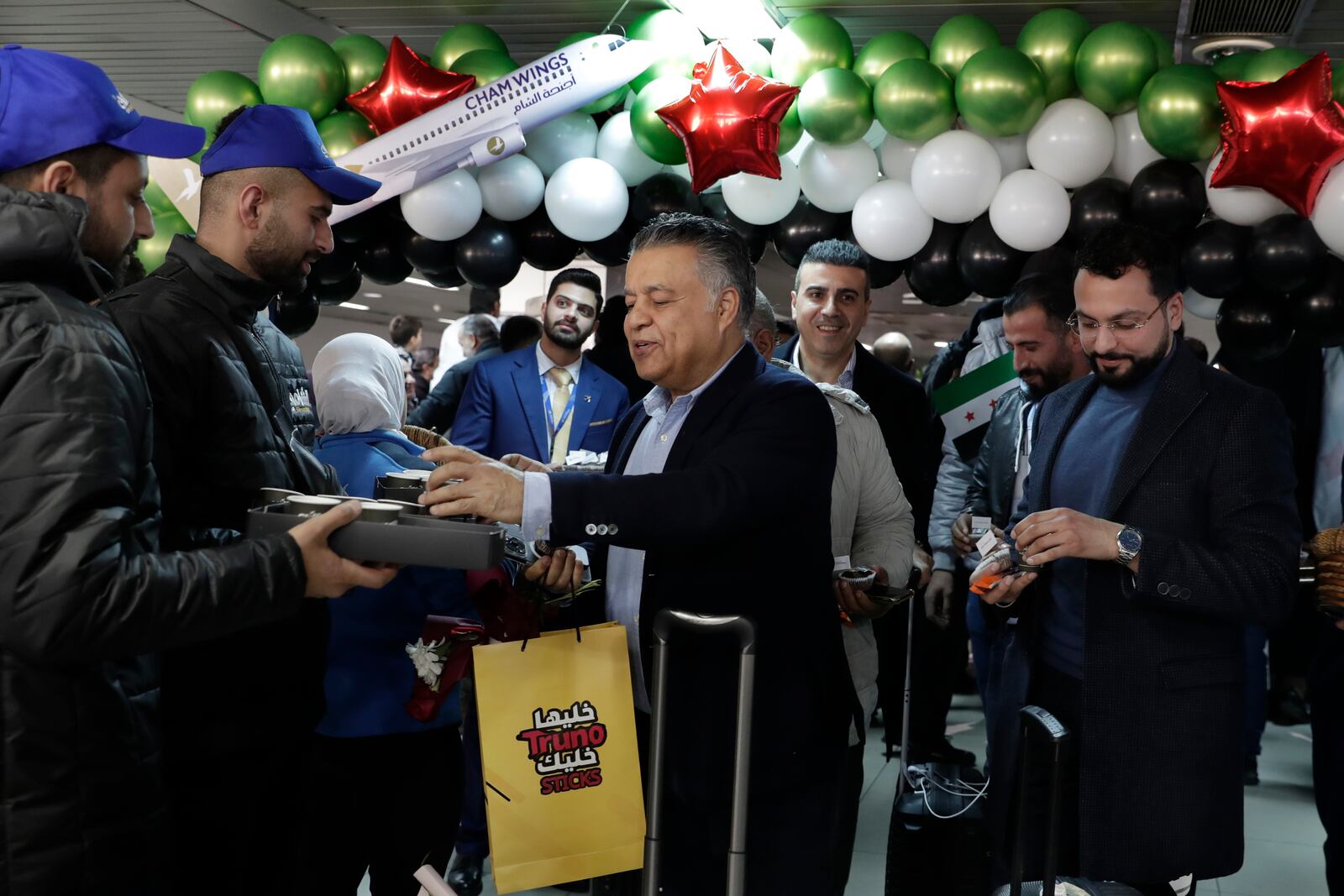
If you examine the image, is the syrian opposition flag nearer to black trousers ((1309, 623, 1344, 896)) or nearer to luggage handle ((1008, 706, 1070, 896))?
black trousers ((1309, 623, 1344, 896))

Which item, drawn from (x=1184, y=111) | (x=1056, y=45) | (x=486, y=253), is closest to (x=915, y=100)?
(x=1056, y=45)

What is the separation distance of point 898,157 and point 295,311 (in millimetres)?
2524

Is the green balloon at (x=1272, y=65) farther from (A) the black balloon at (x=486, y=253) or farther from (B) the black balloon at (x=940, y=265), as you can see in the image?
(A) the black balloon at (x=486, y=253)

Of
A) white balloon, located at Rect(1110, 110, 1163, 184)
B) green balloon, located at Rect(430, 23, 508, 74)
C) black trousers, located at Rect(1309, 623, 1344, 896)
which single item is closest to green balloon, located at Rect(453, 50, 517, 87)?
green balloon, located at Rect(430, 23, 508, 74)

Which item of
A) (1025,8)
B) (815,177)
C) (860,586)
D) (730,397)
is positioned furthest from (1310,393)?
(730,397)

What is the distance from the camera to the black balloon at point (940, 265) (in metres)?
4.39

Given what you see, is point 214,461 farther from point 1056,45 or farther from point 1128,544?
point 1056,45

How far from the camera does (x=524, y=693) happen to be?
6.39ft

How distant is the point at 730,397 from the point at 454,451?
0.51 metres

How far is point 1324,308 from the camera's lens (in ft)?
12.8

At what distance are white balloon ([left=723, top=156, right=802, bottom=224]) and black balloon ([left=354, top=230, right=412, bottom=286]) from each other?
1.38 metres

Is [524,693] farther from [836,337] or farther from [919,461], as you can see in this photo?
[919,461]

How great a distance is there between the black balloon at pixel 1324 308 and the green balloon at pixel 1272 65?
24.9 inches

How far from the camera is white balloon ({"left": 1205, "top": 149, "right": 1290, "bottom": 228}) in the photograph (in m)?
3.84
